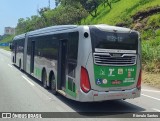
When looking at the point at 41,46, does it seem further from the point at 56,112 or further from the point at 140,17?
the point at 140,17

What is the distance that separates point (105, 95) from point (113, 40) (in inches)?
75.8

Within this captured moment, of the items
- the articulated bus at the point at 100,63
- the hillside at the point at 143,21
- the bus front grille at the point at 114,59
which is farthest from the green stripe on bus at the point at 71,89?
the hillside at the point at 143,21

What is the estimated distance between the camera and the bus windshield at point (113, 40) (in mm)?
11039

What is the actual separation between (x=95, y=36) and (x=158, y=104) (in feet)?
12.7

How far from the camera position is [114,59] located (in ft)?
36.9

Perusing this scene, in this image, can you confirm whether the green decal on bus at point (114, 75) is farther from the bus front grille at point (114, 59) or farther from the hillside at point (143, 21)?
the hillside at point (143, 21)

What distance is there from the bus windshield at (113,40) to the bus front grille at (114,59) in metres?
0.27

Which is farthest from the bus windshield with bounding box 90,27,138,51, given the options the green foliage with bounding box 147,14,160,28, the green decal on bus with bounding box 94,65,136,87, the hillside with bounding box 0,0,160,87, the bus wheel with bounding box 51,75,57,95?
the green foliage with bounding box 147,14,160,28

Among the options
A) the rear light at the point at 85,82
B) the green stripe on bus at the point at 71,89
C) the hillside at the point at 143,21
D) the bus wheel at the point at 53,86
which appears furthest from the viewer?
the hillside at the point at 143,21

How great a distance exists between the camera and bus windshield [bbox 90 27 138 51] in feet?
36.2

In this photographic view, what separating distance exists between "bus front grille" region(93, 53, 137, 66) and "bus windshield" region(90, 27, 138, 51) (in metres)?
0.27

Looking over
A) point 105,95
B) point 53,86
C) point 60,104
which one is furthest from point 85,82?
point 53,86

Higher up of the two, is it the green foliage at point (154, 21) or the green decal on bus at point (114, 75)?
the green foliage at point (154, 21)

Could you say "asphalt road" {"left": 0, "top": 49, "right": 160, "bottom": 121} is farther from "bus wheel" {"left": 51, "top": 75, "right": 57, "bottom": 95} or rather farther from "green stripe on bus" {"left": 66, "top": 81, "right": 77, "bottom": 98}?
"green stripe on bus" {"left": 66, "top": 81, "right": 77, "bottom": 98}
